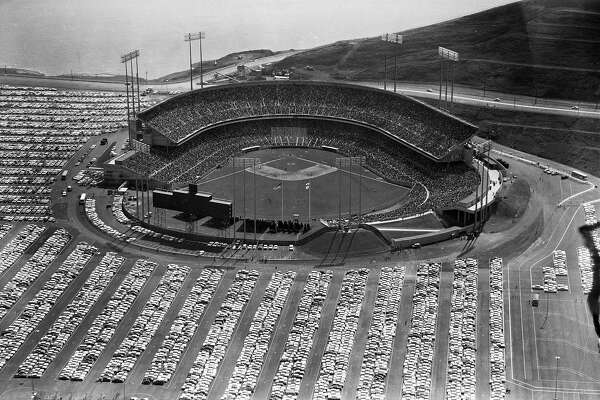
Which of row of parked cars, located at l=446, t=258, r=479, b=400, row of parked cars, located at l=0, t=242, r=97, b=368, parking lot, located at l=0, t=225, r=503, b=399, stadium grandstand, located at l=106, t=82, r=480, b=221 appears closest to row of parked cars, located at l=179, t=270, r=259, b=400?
parking lot, located at l=0, t=225, r=503, b=399

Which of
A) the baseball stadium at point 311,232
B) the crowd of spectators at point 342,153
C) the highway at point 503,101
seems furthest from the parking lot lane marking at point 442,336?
the highway at point 503,101

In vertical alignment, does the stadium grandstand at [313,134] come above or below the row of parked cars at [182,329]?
Answer: above

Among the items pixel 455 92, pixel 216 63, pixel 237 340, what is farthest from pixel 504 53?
pixel 237 340

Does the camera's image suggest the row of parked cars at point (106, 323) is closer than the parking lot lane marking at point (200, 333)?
No

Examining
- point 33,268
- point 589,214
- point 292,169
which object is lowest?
point 33,268

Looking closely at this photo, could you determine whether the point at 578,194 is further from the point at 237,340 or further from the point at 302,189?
the point at 237,340

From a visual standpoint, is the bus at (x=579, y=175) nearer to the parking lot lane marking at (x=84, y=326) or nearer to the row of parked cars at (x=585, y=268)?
the row of parked cars at (x=585, y=268)

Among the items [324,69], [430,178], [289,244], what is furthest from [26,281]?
[324,69]
